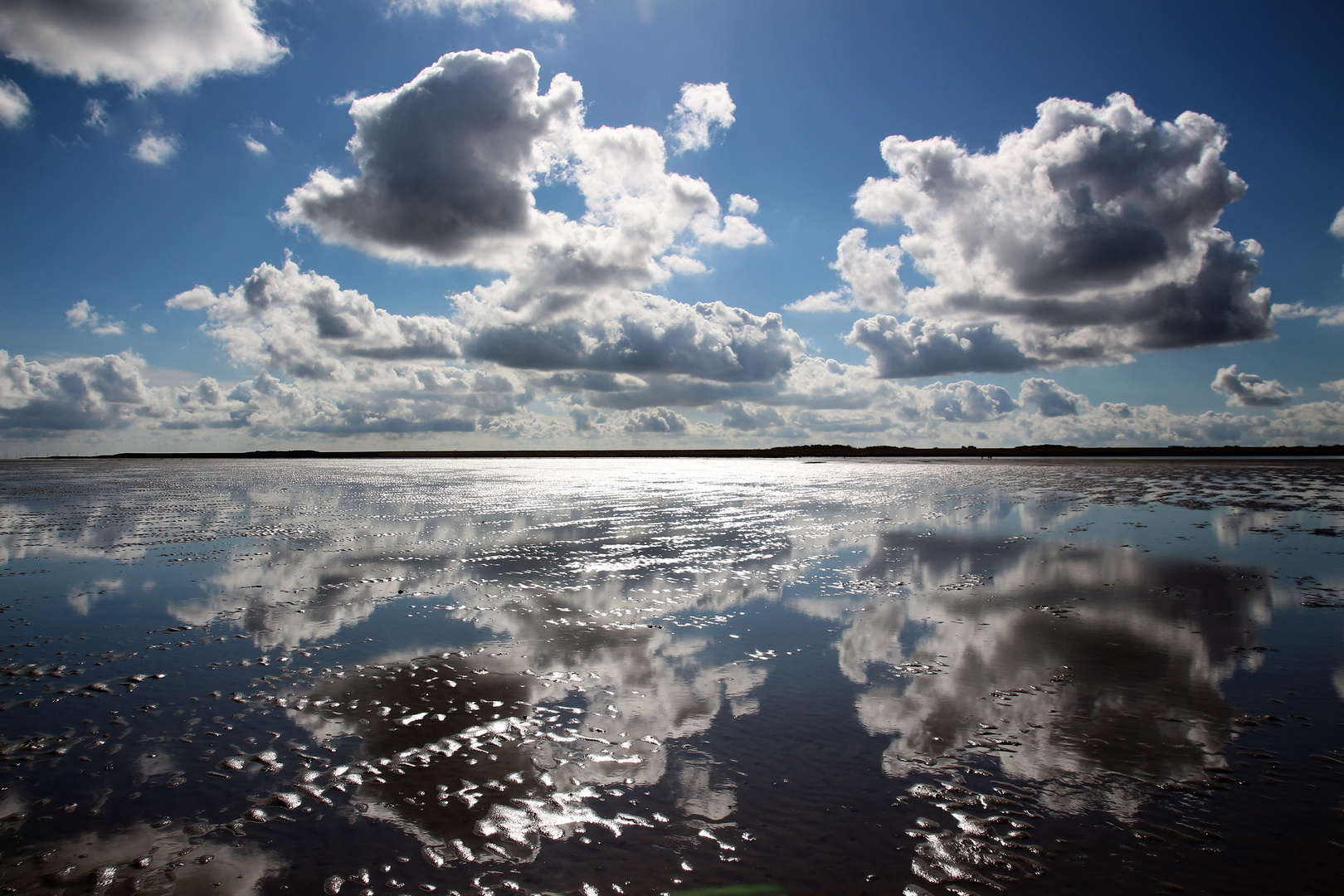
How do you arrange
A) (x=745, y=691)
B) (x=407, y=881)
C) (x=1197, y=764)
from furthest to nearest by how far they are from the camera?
1. (x=745, y=691)
2. (x=1197, y=764)
3. (x=407, y=881)

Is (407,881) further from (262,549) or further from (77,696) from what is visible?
(262,549)

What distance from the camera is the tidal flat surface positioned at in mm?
5637

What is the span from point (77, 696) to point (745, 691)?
9728 mm

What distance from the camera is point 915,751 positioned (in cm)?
757

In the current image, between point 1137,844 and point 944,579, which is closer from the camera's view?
point 1137,844

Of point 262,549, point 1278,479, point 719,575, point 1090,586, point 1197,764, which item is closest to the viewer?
point 1197,764

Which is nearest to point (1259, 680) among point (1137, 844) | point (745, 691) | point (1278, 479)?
point (1137, 844)

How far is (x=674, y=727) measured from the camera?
8.40m

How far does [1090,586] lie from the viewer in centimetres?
1655

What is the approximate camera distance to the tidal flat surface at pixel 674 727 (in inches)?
222

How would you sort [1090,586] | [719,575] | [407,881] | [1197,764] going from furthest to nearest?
[719,575] → [1090,586] → [1197,764] → [407,881]

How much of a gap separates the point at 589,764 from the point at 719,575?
1085 centimetres

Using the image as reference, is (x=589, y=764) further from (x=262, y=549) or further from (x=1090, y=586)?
(x=262, y=549)

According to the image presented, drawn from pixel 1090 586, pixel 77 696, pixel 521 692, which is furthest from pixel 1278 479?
pixel 77 696
